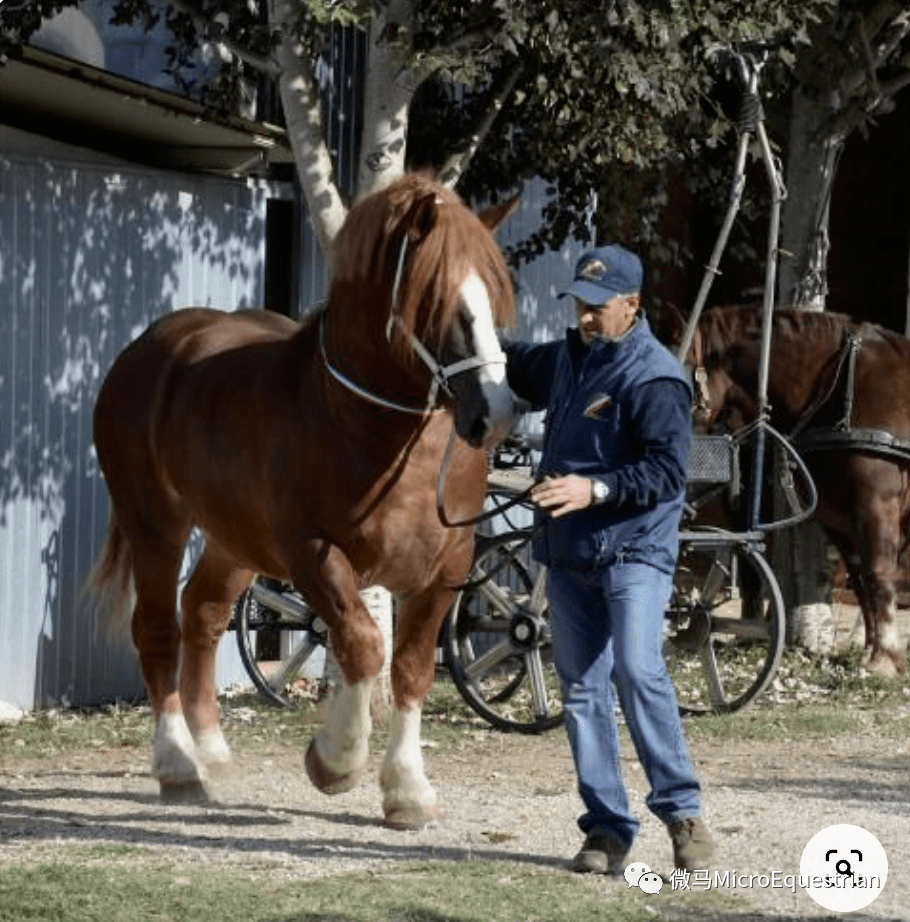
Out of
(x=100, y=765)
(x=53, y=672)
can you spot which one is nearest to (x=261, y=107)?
(x=53, y=672)

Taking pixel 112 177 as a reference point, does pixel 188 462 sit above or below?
below

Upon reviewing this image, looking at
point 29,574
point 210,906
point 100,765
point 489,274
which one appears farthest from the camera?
point 29,574

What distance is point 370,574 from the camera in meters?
8.16

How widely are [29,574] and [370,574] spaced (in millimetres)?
3098

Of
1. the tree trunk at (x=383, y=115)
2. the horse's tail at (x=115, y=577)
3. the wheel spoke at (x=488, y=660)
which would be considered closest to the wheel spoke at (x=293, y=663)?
the wheel spoke at (x=488, y=660)

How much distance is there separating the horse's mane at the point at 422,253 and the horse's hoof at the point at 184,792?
203cm

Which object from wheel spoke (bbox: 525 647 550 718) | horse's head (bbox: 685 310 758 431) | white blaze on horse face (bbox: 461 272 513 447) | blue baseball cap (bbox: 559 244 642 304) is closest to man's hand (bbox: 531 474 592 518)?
white blaze on horse face (bbox: 461 272 513 447)

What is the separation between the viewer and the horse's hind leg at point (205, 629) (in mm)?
9258

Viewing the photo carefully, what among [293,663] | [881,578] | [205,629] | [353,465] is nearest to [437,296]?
[353,465]

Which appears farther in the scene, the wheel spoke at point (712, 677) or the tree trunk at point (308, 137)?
the wheel spoke at point (712, 677)

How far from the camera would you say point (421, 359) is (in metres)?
7.73

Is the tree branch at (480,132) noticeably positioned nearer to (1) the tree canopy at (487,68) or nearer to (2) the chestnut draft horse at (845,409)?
(1) the tree canopy at (487,68)

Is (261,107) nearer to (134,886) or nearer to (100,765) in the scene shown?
(100,765)

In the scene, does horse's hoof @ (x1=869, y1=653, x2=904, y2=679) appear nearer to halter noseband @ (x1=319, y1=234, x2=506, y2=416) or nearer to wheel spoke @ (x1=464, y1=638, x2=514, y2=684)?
wheel spoke @ (x1=464, y1=638, x2=514, y2=684)
